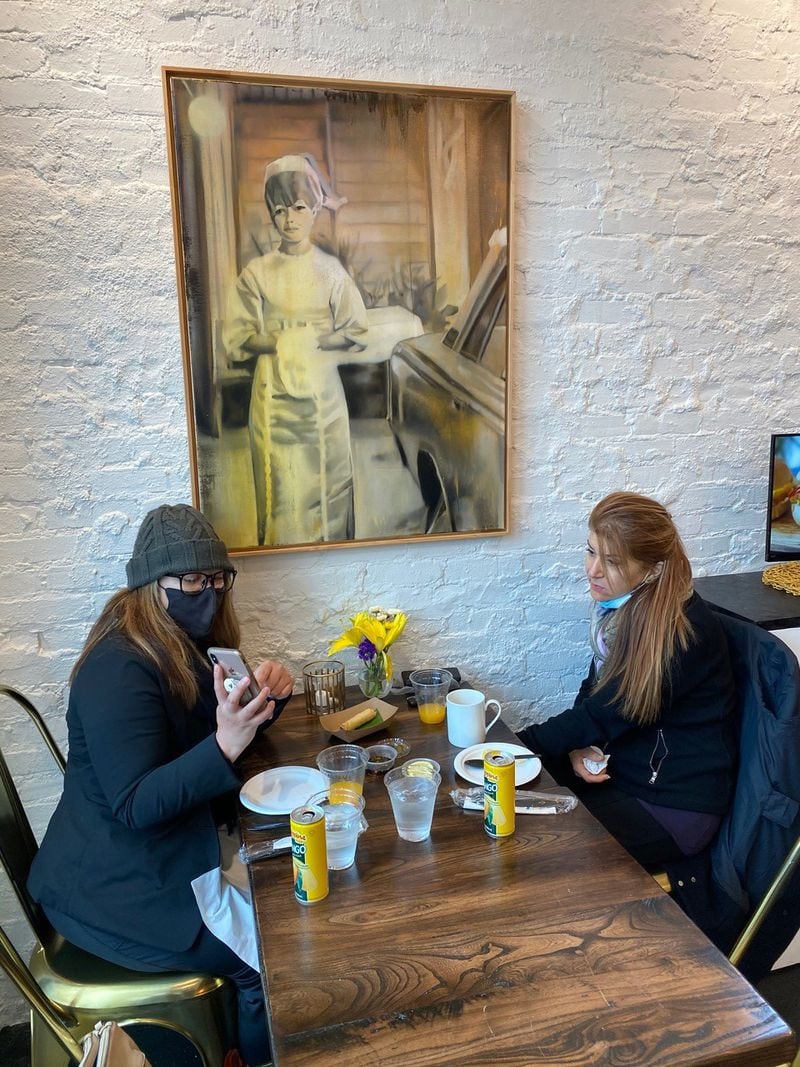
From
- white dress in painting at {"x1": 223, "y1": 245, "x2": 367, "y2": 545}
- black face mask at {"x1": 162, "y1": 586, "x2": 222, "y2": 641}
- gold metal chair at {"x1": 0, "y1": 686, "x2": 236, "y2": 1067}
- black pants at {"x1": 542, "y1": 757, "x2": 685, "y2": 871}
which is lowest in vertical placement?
gold metal chair at {"x1": 0, "y1": 686, "x2": 236, "y2": 1067}

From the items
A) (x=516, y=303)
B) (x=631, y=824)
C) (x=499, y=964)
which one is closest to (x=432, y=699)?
(x=631, y=824)

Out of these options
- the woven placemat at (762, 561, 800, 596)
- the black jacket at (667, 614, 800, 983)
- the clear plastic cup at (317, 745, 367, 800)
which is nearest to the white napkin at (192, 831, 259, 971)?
the clear plastic cup at (317, 745, 367, 800)

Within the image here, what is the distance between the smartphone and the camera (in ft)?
4.57

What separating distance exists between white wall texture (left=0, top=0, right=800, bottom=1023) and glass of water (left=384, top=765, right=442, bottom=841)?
0.77 m

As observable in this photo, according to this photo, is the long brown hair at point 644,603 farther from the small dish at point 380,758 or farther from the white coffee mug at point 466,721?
the small dish at point 380,758

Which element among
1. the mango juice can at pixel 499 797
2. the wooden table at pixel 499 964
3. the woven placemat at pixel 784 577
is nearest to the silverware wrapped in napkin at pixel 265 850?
the wooden table at pixel 499 964

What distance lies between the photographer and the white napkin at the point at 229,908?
1357 millimetres

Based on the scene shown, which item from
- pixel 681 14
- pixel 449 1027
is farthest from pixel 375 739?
pixel 681 14

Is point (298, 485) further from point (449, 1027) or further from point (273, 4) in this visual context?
point (449, 1027)

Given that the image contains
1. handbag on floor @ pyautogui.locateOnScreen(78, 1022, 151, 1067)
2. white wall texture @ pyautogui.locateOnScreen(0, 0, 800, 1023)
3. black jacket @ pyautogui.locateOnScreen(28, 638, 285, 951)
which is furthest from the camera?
white wall texture @ pyautogui.locateOnScreen(0, 0, 800, 1023)

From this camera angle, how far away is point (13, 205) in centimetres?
164

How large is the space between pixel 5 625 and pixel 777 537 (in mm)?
2098

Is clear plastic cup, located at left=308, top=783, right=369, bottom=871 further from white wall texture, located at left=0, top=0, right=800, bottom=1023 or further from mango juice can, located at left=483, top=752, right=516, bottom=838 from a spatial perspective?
white wall texture, located at left=0, top=0, right=800, bottom=1023

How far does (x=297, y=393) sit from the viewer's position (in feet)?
6.02
